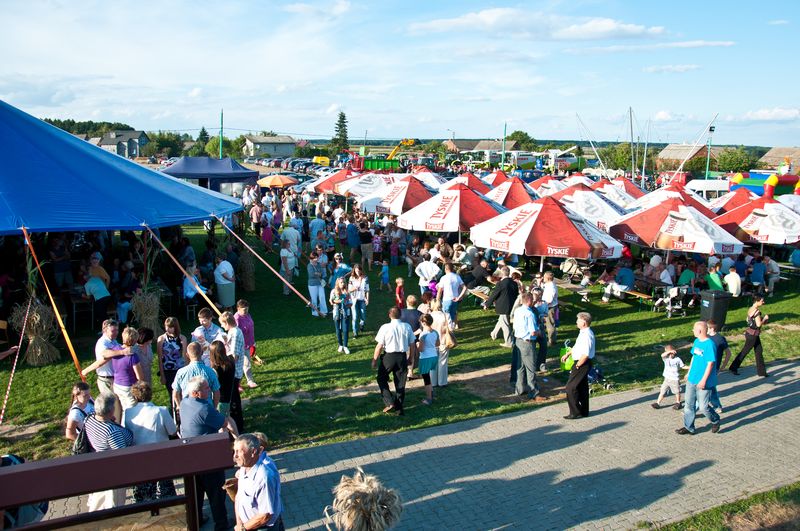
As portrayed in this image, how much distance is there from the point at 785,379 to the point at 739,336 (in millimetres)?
2254

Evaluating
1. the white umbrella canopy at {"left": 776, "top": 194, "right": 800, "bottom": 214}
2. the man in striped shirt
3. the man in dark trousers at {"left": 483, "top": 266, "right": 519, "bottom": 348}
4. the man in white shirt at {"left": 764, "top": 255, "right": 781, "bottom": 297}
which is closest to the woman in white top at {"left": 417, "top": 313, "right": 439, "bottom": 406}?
the man in dark trousers at {"left": 483, "top": 266, "right": 519, "bottom": 348}

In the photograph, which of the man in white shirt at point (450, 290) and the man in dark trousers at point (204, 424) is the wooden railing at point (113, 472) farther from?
the man in white shirt at point (450, 290)

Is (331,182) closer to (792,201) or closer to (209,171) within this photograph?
(209,171)

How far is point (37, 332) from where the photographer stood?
9.02 m

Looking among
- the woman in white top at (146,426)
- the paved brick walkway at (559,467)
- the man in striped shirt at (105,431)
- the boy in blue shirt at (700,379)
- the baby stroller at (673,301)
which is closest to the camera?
the man in striped shirt at (105,431)

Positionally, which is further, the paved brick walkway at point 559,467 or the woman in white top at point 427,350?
the woman in white top at point 427,350

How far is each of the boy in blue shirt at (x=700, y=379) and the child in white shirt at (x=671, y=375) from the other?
0.65 metres

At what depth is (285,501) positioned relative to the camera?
19.0 feet

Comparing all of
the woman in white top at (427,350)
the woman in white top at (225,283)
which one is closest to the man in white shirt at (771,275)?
the woman in white top at (427,350)

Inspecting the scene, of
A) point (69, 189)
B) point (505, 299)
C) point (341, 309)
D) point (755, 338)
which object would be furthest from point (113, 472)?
point (755, 338)

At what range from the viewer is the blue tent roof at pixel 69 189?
27.8ft

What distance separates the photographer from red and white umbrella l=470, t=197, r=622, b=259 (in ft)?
38.9

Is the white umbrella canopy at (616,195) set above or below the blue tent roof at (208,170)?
below

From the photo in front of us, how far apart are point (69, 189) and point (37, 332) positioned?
224 centimetres
